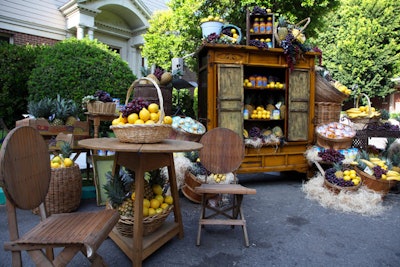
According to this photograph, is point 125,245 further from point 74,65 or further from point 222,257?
point 74,65

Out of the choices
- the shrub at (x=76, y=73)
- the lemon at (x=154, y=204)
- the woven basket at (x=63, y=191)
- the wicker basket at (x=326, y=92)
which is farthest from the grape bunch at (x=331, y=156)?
the shrub at (x=76, y=73)

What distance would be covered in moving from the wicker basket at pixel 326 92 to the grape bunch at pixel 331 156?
1.10 meters

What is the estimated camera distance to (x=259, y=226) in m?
3.36

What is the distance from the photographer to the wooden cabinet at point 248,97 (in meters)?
4.93

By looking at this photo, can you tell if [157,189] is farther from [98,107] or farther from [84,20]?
[84,20]

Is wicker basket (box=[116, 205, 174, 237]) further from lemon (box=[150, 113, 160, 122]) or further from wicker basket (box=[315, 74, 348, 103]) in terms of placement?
wicker basket (box=[315, 74, 348, 103])

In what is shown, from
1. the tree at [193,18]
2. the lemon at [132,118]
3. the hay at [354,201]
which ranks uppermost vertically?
the tree at [193,18]

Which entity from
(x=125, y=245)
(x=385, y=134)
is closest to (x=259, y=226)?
(x=125, y=245)

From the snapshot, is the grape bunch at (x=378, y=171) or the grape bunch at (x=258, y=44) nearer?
the grape bunch at (x=378, y=171)

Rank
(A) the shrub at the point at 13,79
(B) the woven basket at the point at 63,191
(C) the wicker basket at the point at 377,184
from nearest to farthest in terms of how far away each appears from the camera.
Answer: (B) the woven basket at the point at 63,191, (C) the wicker basket at the point at 377,184, (A) the shrub at the point at 13,79

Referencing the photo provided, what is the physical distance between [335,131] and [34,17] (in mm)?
9974

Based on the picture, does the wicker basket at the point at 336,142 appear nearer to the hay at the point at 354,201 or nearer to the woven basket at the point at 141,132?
the hay at the point at 354,201

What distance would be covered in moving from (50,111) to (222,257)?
3.45 meters

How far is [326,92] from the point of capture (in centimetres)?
548
